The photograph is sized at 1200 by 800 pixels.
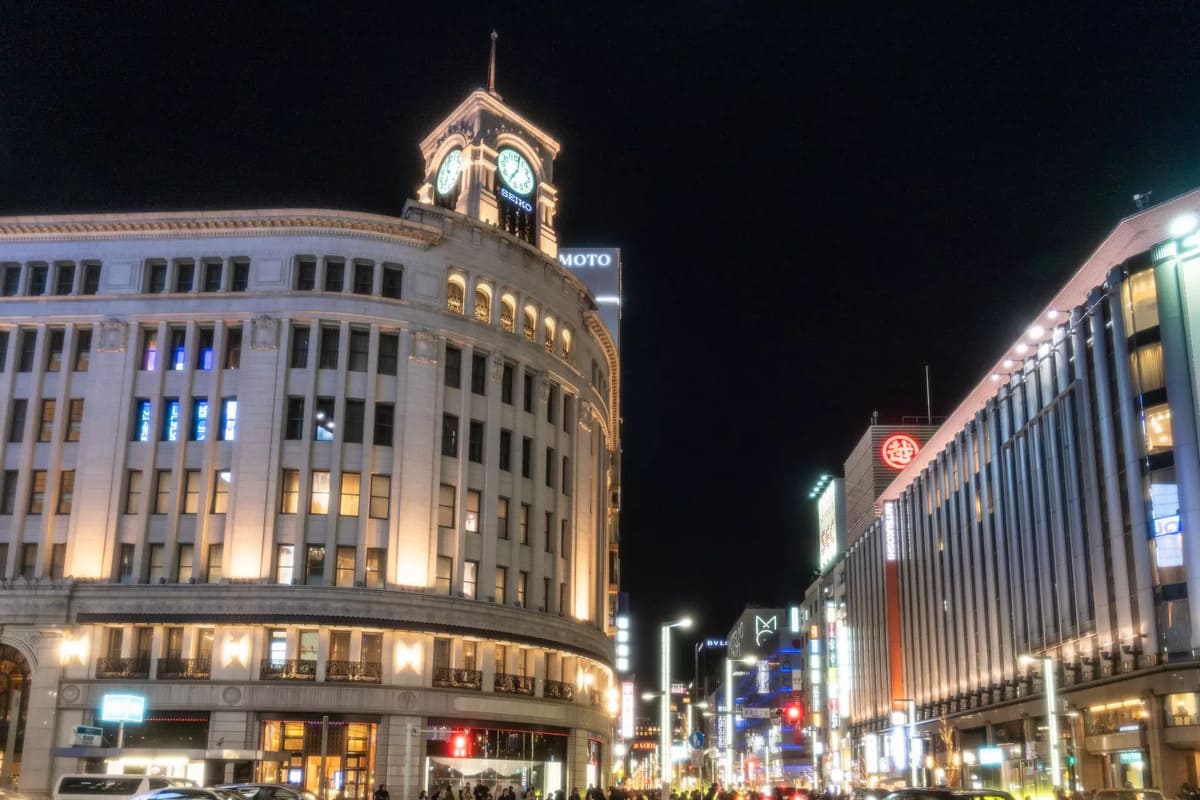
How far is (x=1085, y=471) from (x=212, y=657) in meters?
41.0

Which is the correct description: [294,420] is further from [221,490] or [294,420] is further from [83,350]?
[83,350]

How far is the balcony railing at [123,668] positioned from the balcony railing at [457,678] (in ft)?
40.6

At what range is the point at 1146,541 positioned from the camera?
163 feet

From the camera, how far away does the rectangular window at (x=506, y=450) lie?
59.3 m

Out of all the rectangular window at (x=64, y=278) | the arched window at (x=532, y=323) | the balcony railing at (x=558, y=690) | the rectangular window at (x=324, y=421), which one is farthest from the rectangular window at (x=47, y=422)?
the balcony railing at (x=558, y=690)

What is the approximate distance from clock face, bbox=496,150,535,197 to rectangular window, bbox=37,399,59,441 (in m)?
32.3

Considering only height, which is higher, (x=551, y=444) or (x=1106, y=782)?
(x=551, y=444)

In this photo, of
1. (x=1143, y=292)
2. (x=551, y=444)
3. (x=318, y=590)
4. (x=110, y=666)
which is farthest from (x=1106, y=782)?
(x=110, y=666)

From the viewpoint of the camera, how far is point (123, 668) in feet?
164

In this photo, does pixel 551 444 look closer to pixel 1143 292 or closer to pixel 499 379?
pixel 499 379

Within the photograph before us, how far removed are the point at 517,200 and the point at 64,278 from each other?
30.1 meters

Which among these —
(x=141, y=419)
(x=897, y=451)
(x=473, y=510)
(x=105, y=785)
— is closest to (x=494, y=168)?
(x=473, y=510)

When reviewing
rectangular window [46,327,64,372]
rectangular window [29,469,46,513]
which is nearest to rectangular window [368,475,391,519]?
rectangular window [29,469,46,513]

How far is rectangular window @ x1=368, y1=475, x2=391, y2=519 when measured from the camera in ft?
175
